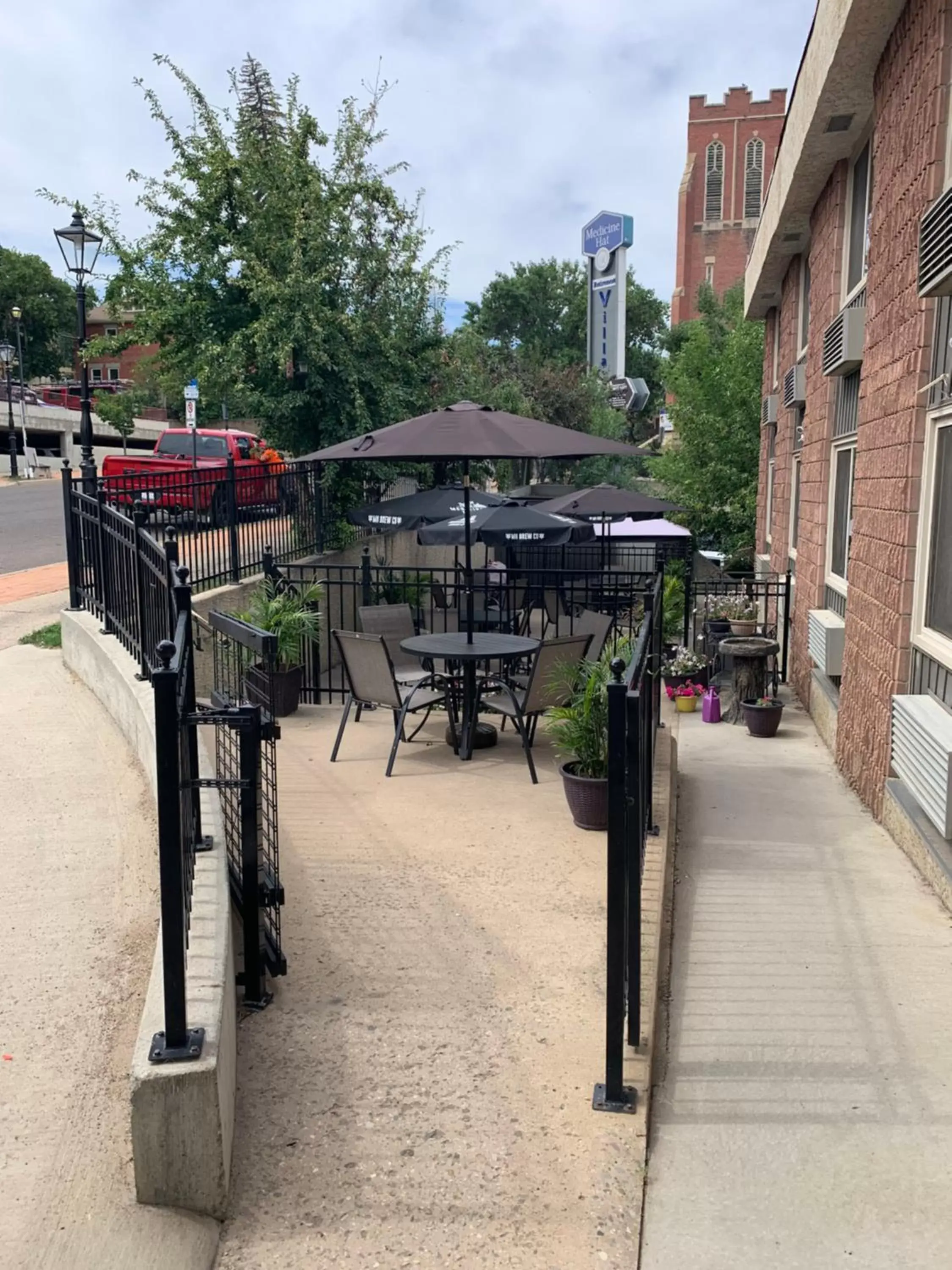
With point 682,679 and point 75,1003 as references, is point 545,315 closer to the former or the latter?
point 682,679

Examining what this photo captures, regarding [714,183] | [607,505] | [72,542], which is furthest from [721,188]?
[72,542]

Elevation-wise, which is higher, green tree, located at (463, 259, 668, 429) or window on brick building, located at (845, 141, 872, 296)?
green tree, located at (463, 259, 668, 429)

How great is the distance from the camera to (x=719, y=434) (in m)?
20.4

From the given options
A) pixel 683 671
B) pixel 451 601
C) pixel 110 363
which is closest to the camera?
pixel 683 671

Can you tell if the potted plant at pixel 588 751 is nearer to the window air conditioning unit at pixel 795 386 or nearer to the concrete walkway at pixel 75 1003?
the concrete walkway at pixel 75 1003

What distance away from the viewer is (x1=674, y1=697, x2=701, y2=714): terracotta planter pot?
1013cm

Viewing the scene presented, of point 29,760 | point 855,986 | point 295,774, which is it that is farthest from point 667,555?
point 855,986

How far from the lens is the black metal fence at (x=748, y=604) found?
36.4ft

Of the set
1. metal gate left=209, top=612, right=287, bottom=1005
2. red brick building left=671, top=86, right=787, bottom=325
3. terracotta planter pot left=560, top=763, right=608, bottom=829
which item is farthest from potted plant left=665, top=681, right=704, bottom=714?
red brick building left=671, top=86, right=787, bottom=325

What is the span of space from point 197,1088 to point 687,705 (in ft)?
26.2

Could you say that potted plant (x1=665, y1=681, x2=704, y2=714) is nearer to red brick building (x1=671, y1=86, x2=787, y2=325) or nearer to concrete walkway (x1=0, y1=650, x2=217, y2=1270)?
concrete walkway (x1=0, y1=650, x2=217, y2=1270)

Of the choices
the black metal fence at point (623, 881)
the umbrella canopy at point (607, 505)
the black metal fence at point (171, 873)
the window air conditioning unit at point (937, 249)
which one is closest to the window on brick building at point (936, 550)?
the window air conditioning unit at point (937, 249)

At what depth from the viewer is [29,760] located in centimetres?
640

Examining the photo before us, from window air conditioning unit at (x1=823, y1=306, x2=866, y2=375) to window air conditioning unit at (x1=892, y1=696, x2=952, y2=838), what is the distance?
287 centimetres
